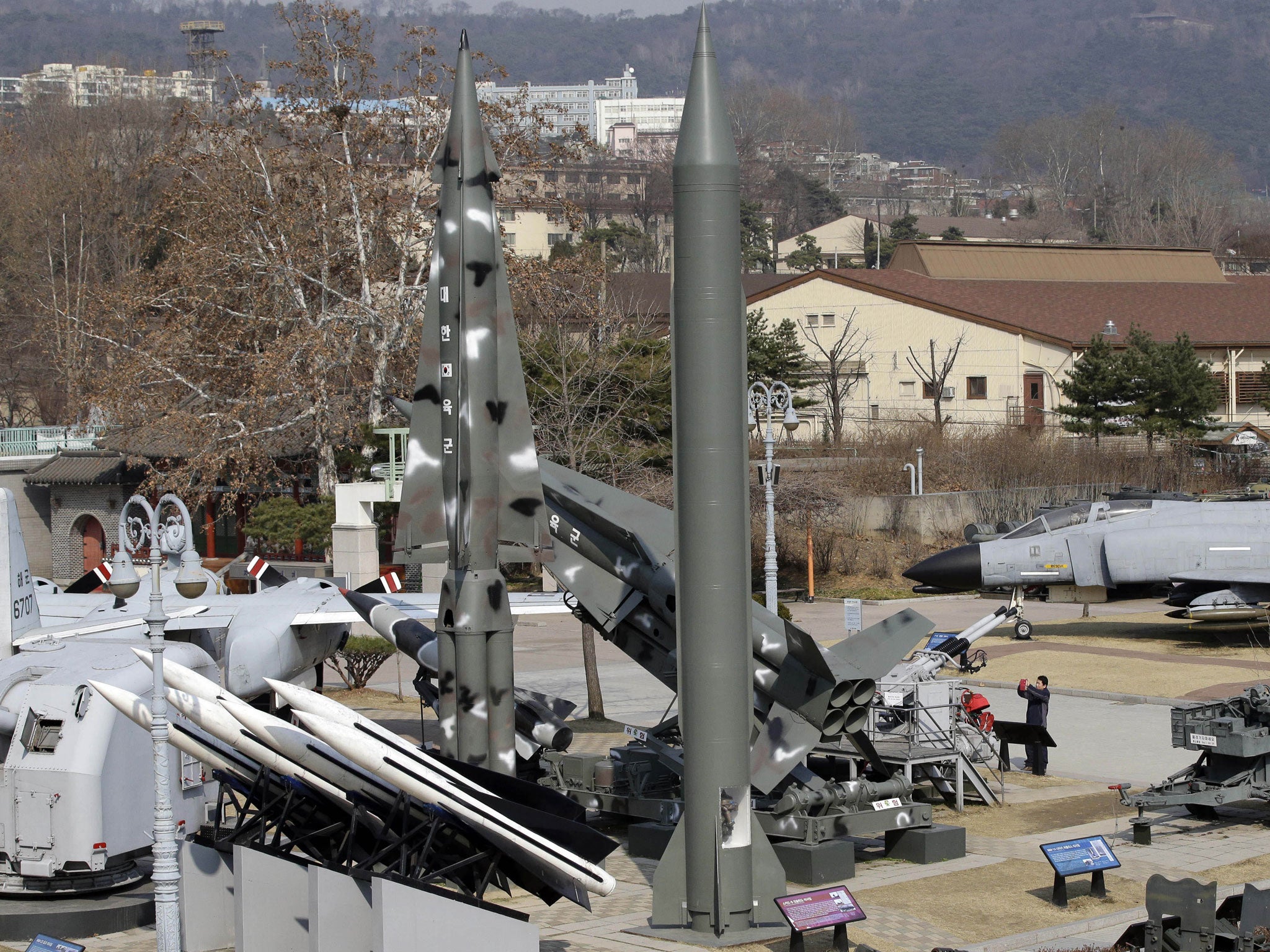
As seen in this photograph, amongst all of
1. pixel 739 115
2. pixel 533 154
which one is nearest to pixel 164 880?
pixel 533 154

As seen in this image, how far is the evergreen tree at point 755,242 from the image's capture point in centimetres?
10975

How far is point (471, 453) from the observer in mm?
14836

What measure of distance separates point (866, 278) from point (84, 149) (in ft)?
115

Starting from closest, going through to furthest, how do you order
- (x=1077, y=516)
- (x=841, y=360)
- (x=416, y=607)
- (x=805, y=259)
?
(x=416, y=607)
(x=1077, y=516)
(x=841, y=360)
(x=805, y=259)

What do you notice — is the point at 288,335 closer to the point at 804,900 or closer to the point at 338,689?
the point at 338,689

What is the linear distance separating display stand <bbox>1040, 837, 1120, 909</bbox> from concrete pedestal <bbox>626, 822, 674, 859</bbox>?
4.37 m

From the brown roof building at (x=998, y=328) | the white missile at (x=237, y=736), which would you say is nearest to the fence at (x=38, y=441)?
the brown roof building at (x=998, y=328)

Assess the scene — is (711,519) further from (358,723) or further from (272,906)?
(272,906)

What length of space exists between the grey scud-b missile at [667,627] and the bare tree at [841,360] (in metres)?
40.1

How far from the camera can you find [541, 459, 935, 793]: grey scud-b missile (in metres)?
15.7

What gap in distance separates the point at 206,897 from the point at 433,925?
3.24 meters

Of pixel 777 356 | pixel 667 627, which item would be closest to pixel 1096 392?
pixel 777 356

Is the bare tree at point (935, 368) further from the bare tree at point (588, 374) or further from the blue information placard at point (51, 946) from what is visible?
the blue information placard at point (51, 946)

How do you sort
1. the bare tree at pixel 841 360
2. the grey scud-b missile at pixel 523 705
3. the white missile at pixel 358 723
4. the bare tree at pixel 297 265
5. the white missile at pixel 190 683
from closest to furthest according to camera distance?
the white missile at pixel 358 723 < the white missile at pixel 190 683 < the grey scud-b missile at pixel 523 705 < the bare tree at pixel 297 265 < the bare tree at pixel 841 360
